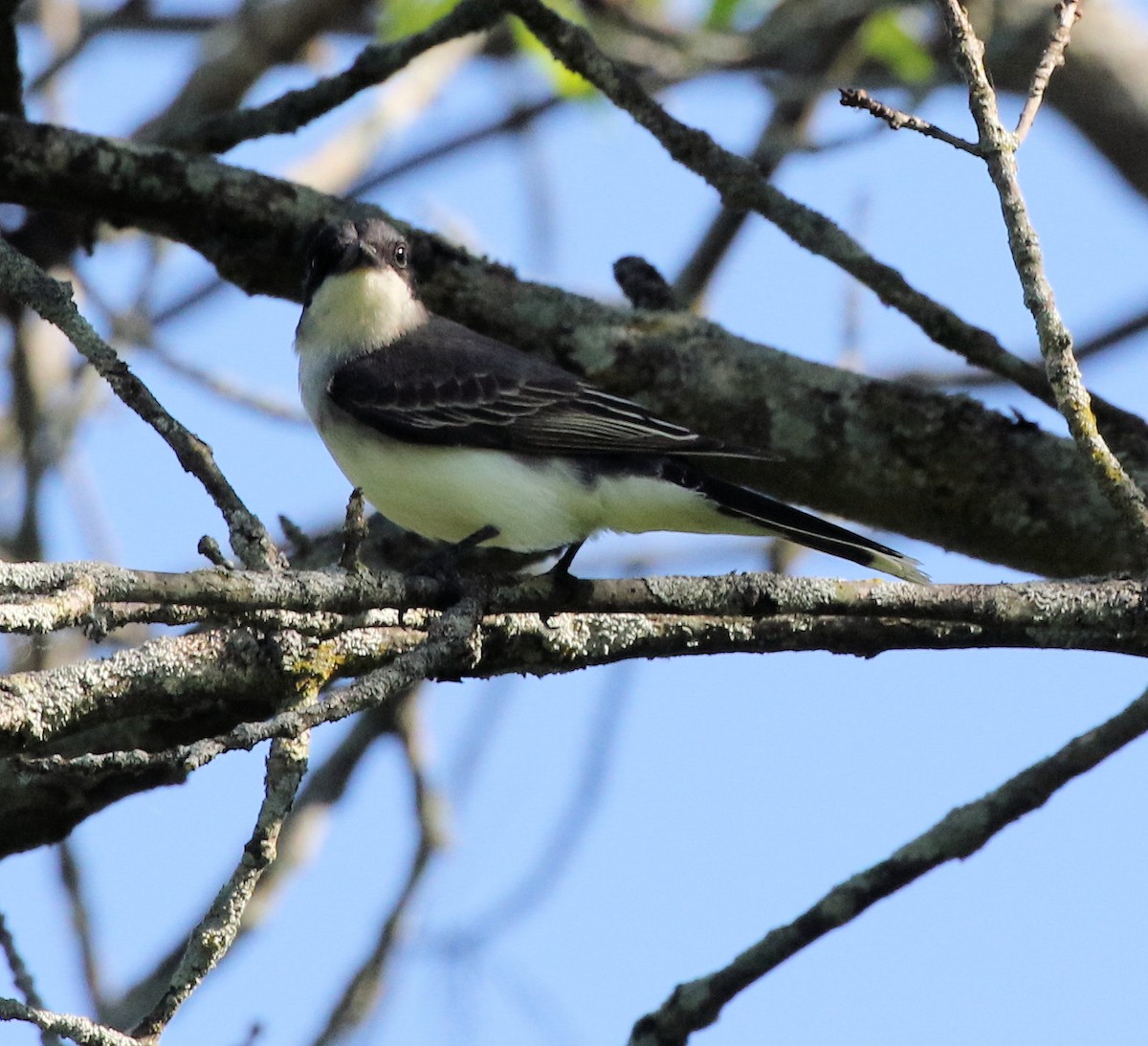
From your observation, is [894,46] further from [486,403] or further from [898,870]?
[898,870]

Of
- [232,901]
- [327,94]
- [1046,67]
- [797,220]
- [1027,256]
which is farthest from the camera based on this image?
[327,94]

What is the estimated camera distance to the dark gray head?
6238mm

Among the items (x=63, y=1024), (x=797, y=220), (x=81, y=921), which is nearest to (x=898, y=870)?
(x=797, y=220)

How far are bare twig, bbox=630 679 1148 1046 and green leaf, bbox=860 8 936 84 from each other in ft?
14.6

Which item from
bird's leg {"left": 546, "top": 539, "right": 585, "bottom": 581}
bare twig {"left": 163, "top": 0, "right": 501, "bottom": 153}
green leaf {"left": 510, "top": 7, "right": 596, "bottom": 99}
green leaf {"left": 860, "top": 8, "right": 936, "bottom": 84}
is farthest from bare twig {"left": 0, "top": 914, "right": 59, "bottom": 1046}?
green leaf {"left": 860, "top": 8, "right": 936, "bottom": 84}

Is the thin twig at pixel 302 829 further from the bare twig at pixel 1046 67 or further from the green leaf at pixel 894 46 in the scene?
the green leaf at pixel 894 46

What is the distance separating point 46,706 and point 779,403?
3.37 m

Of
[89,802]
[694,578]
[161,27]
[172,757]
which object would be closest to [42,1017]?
[172,757]

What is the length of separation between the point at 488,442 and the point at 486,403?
0.19 m

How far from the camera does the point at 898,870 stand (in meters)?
4.81

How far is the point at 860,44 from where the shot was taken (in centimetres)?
873

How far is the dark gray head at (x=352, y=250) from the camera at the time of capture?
20.5ft

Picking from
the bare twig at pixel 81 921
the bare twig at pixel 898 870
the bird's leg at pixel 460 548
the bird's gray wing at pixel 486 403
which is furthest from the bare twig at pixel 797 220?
the bare twig at pixel 81 921

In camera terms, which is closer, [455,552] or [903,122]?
[903,122]
